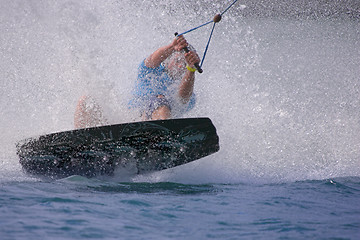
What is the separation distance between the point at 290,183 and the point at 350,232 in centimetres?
105

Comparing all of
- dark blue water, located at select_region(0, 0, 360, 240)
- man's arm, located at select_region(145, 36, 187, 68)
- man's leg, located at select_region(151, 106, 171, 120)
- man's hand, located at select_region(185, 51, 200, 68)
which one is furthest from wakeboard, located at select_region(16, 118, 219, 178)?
man's arm, located at select_region(145, 36, 187, 68)

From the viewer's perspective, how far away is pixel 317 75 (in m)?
7.67

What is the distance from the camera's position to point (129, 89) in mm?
3455

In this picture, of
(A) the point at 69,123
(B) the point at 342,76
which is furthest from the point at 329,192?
(B) the point at 342,76

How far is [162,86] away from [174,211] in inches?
52.5

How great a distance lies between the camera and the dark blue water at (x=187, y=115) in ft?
5.65

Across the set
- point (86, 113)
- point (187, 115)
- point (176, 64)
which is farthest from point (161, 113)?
point (187, 115)

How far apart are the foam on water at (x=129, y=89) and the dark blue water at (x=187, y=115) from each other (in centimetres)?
2

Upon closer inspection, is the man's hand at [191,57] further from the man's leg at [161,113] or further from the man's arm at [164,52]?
the man's leg at [161,113]

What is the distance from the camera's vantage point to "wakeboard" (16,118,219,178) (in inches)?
104

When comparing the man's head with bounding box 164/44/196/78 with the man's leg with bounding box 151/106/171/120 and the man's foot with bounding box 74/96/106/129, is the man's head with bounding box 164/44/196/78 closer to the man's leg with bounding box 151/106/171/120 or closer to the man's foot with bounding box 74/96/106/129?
the man's leg with bounding box 151/106/171/120

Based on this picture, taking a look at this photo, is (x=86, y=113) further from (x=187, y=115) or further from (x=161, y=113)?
(x=187, y=115)

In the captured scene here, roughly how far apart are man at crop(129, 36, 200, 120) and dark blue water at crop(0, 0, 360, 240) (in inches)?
9.1

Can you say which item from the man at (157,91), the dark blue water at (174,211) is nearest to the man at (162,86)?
the man at (157,91)
